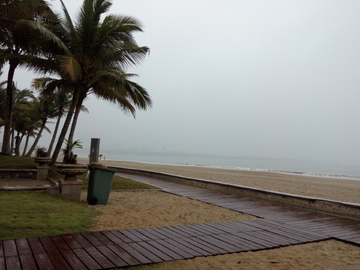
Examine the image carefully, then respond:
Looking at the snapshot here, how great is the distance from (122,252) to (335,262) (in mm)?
2680

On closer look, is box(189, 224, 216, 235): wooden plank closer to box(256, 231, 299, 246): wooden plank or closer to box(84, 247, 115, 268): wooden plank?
box(256, 231, 299, 246): wooden plank

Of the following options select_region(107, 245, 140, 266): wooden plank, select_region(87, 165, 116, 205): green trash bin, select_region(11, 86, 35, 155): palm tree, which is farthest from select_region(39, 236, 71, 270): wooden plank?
select_region(11, 86, 35, 155): palm tree

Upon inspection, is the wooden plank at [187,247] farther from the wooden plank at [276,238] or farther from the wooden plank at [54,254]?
the wooden plank at [54,254]

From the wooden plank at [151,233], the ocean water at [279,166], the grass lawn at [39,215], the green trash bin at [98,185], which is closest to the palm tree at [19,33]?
the grass lawn at [39,215]

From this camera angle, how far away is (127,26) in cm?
1185

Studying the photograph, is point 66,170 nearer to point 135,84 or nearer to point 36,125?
point 135,84

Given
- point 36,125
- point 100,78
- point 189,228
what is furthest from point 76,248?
point 36,125

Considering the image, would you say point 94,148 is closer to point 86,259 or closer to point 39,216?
point 39,216

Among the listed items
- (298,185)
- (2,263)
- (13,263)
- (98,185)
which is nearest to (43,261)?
(13,263)

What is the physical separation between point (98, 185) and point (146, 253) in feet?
11.8

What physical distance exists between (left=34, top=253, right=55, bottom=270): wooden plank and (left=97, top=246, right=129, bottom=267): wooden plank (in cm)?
59

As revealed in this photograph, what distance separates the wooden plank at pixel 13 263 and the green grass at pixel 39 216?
812 mm

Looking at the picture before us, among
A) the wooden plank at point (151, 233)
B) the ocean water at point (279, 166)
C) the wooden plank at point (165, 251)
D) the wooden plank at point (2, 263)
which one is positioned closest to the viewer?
the wooden plank at point (2, 263)

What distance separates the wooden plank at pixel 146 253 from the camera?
3251 millimetres
